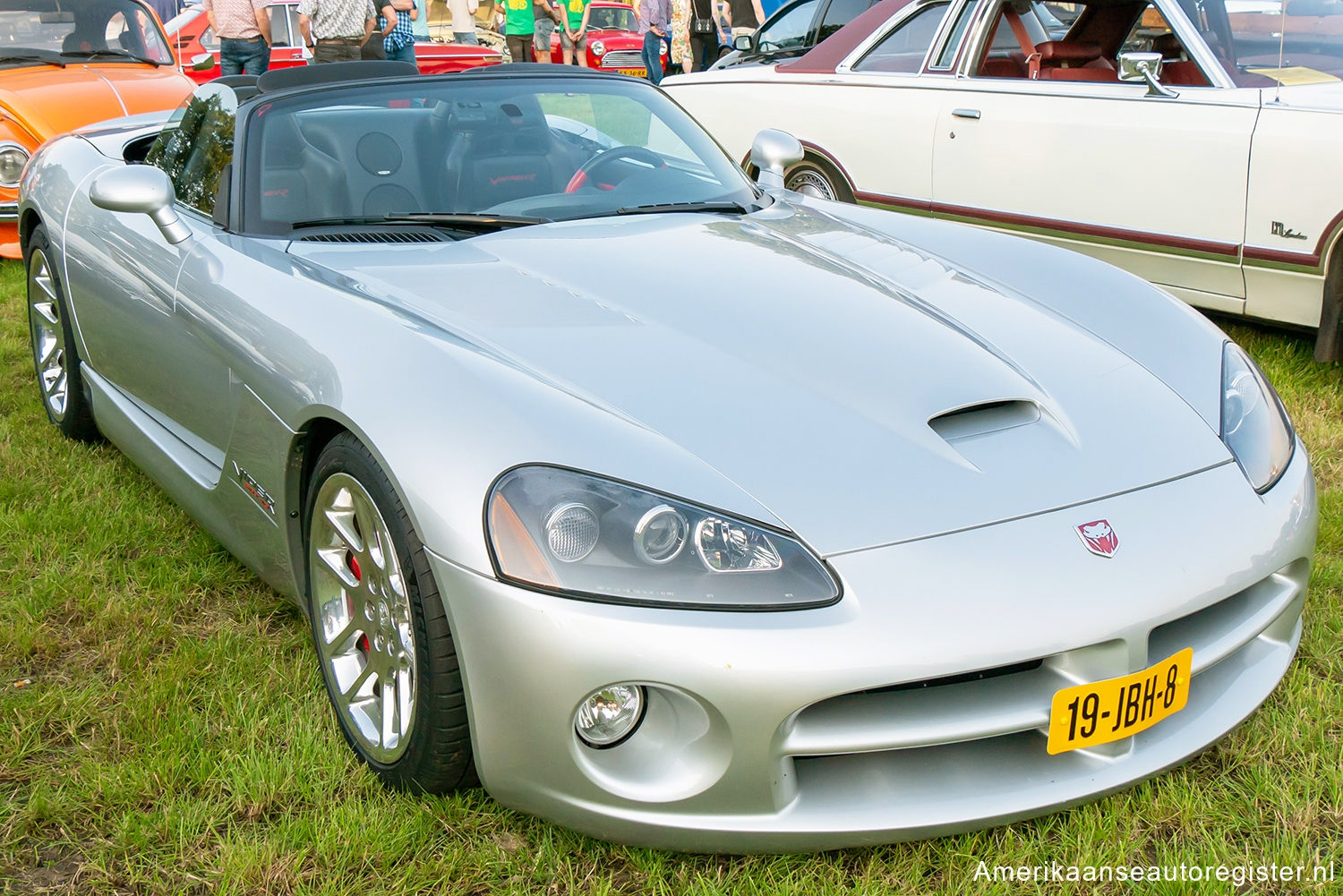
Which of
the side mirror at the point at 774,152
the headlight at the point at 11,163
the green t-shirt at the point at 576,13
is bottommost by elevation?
the headlight at the point at 11,163

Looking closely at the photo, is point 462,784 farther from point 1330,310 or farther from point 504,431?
point 1330,310

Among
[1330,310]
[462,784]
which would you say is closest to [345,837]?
[462,784]

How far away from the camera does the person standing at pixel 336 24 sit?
8008mm

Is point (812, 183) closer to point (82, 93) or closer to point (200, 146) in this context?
point (200, 146)

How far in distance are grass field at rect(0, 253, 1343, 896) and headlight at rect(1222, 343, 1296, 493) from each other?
0.48 m

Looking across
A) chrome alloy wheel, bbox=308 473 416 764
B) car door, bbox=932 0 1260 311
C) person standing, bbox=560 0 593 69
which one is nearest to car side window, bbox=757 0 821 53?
car door, bbox=932 0 1260 311

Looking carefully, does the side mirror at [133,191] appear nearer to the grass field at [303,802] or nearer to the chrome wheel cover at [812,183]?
the grass field at [303,802]

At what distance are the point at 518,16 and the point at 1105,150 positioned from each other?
887cm

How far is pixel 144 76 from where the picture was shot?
7.54 m

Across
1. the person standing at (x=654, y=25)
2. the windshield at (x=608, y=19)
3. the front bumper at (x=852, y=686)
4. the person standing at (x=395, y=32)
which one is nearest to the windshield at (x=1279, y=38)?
the front bumper at (x=852, y=686)

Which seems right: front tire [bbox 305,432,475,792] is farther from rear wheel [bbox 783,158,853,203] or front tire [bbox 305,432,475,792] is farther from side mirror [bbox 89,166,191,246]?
rear wheel [bbox 783,158,853,203]

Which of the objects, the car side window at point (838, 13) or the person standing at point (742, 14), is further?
the person standing at point (742, 14)

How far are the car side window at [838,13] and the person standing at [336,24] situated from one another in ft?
10.1

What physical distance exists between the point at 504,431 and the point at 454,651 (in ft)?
1.17
